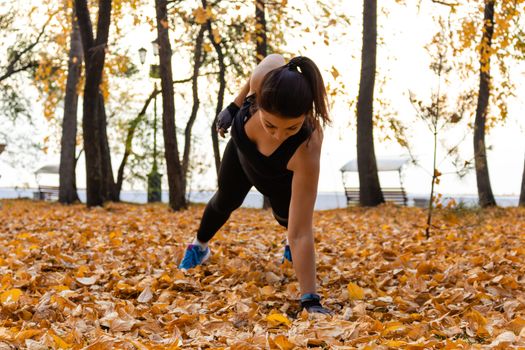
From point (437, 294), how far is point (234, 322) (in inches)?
54.6

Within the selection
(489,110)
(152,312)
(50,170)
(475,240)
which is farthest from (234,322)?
(50,170)

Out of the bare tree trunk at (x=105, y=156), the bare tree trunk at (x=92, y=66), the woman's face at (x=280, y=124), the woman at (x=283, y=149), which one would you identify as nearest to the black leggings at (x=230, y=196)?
the woman at (x=283, y=149)

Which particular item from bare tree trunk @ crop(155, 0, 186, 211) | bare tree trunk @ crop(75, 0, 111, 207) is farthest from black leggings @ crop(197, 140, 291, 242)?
bare tree trunk @ crop(75, 0, 111, 207)

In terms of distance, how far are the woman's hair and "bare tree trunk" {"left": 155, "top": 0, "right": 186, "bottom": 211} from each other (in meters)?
8.00

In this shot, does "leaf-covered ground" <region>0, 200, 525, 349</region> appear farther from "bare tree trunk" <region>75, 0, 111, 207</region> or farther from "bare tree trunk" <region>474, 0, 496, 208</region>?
"bare tree trunk" <region>474, 0, 496, 208</region>

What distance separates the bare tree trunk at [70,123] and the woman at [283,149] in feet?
35.8

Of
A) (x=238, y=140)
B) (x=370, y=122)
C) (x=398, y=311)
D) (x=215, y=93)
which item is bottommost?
(x=398, y=311)

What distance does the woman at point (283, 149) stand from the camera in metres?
2.98

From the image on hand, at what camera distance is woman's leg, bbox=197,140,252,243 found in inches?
165

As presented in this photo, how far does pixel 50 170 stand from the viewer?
2973 centimetres

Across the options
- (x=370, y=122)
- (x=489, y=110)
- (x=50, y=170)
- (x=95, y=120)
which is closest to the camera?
(x=95, y=120)

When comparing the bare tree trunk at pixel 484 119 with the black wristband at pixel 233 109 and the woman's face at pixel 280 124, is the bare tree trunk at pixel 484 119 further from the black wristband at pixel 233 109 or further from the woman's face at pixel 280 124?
the woman's face at pixel 280 124

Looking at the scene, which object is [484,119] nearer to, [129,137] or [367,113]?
[367,113]

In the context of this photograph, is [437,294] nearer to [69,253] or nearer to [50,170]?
[69,253]
